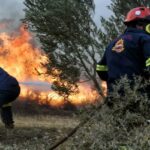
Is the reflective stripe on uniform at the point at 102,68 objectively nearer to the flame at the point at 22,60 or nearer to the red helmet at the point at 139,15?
the red helmet at the point at 139,15

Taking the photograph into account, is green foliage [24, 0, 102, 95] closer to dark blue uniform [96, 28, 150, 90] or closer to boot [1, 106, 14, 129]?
boot [1, 106, 14, 129]

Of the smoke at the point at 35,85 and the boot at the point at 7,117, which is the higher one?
the boot at the point at 7,117

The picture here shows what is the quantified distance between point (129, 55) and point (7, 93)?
4977 millimetres

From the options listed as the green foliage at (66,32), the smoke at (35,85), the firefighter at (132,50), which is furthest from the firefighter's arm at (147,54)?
the smoke at (35,85)

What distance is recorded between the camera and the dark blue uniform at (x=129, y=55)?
18.9 feet

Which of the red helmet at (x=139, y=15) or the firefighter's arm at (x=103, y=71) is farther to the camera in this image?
the firefighter's arm at (x=103, y=71)

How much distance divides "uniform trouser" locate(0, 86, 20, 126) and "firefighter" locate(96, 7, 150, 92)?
4.62 metres

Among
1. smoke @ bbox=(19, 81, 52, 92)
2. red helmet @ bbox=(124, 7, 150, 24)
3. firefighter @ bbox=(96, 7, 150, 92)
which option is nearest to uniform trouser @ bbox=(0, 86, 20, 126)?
firefighter @ bbox=(96, 7, 150, 92)

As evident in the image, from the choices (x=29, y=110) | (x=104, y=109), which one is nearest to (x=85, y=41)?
(x=29, y=110)

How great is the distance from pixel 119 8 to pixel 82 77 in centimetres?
306

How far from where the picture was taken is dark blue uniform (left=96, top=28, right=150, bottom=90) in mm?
5770

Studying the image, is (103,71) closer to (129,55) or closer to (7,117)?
(129,55)

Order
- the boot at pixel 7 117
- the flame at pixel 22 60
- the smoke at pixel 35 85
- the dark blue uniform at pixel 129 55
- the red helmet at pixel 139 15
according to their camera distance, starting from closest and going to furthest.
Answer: the dark blue uniform at pixel 129 55 → the red helmet at pixel 139 15 → the boot at pixel 7 117 → the flame at pixel 22 60 → the smoke at pixel 35 85

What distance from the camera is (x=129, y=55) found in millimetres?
5867
